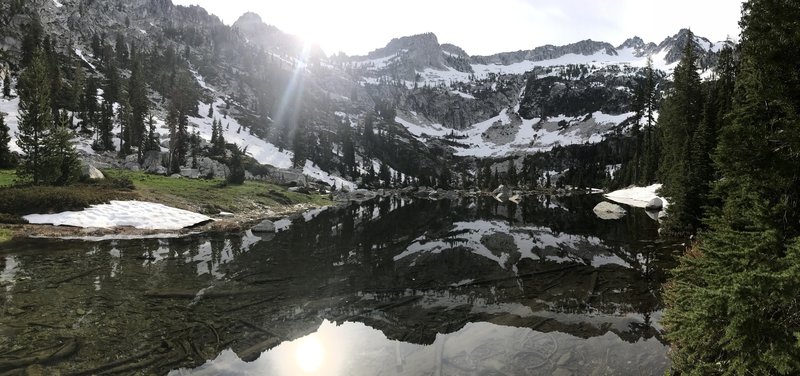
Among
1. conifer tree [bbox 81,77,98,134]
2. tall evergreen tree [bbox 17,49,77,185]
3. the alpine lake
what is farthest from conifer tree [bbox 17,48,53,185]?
conifer tree [bbox 81,77,98,134]

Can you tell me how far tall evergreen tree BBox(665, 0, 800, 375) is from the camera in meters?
6.70

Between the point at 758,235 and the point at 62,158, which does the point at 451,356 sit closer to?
the point at 758,235

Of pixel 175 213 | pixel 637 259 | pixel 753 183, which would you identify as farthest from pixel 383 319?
pixel 175 213

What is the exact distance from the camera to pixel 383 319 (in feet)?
48.6

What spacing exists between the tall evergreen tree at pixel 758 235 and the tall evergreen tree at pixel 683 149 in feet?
83.8

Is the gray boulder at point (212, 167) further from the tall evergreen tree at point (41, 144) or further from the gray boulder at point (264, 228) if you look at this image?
the gray boulder at point (264, 228)

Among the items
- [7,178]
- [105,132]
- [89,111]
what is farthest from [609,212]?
[89,111]

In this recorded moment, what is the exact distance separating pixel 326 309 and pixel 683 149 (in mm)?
41873

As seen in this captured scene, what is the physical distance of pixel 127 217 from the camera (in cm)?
3497

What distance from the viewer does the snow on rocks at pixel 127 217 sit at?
31.5 metres

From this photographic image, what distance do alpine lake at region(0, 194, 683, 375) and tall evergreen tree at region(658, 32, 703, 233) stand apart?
4633 mm

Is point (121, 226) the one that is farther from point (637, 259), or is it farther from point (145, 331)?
point (637, 259)

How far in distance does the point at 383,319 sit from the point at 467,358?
416cm

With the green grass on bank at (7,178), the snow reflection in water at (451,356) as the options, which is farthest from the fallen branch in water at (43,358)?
the green grass on bank at (7,178)
